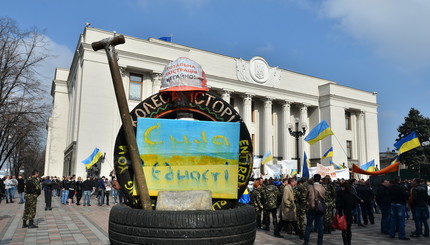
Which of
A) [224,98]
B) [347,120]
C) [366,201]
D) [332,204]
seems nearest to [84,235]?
[332,204]

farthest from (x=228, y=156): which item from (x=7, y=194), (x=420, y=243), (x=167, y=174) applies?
(x=7, y=194)

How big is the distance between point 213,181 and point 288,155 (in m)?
35.8

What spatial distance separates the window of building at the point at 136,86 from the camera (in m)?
30.6

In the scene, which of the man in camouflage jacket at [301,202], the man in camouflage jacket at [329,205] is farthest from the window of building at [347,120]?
the man in camouflage jacket at [301,202]

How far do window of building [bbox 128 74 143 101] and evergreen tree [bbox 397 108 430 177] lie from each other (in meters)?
38.0

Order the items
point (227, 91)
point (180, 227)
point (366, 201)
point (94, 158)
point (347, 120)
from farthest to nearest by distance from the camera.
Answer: point (347, 120)
point (227, 91)
point (94, 158)
point (366, 201)
point (180, 227)

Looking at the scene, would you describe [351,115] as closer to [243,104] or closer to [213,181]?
[243,104]

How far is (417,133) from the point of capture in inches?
1873

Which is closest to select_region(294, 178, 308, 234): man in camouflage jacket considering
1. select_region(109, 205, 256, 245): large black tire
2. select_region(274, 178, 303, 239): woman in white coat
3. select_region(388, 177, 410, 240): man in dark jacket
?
select_region(274, 178, 303, 239): woman in white coat

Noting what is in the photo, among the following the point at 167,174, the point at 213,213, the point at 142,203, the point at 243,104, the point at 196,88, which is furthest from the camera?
Answer: the point at 243,104

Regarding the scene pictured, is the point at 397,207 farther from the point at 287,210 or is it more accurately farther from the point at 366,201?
the point at 287,210

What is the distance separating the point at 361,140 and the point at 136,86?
1192 inches

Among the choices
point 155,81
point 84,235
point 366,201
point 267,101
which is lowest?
point 84,235

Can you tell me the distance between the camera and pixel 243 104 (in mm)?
36969
